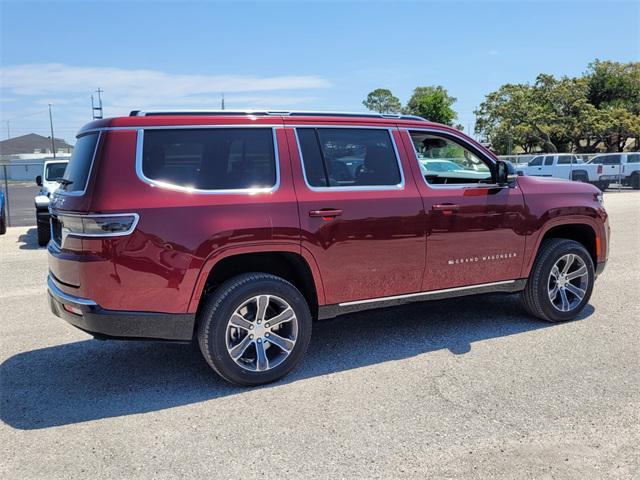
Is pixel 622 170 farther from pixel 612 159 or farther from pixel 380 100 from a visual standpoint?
pixel 380 100

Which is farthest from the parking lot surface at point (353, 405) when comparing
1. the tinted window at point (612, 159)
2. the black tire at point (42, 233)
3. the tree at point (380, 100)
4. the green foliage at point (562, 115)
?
the tree at point (380, 100)

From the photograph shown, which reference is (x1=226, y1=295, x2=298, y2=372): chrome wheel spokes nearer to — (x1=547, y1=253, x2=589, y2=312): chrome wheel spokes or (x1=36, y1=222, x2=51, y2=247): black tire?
(x1=547, y1=253, x2=589, y2=312): chrome wheel spokes

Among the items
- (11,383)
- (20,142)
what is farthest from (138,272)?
(20,142)

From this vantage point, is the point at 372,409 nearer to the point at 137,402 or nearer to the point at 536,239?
the point at 137,402

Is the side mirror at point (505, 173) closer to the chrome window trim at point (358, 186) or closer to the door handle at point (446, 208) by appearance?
the door handle at point (446, 208)

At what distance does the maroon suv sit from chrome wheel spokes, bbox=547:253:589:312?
0.29 meters

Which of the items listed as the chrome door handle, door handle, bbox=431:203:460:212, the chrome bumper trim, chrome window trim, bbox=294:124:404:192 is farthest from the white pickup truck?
the chrome bumper trim

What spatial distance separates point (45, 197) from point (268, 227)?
8.90 m

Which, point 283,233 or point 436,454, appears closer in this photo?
point 436,454

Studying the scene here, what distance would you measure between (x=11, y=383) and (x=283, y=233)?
2369 millimetres

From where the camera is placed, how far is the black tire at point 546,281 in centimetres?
530

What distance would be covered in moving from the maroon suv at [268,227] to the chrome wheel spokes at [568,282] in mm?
291

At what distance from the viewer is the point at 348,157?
4469mm

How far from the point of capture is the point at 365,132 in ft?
15.1
